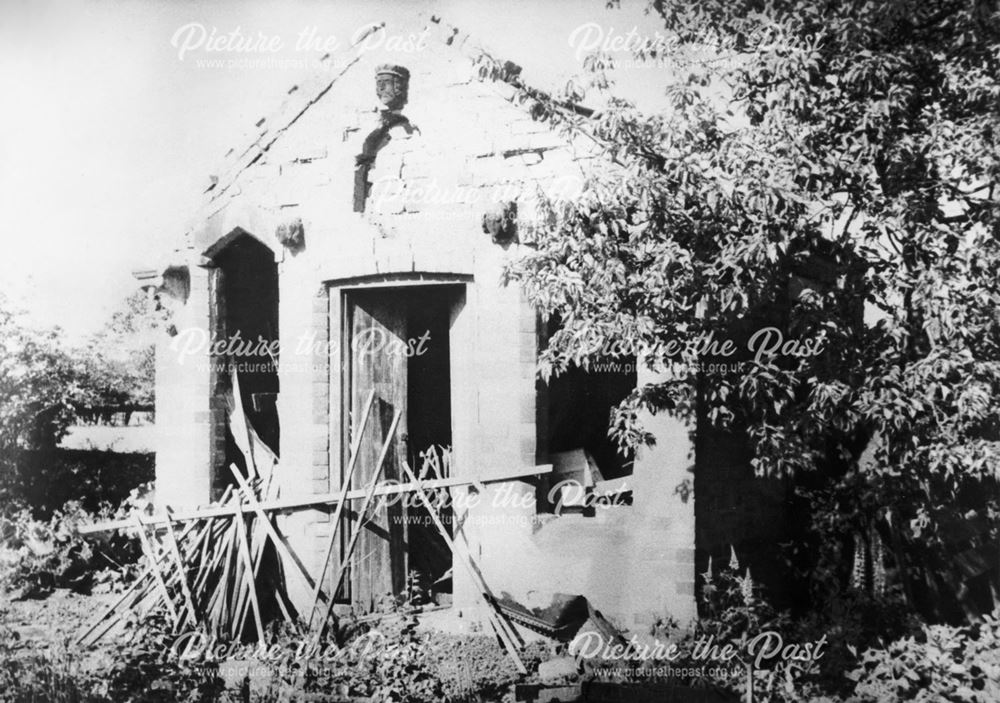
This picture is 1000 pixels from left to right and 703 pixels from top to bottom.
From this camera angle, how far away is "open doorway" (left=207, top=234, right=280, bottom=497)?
27.0ft

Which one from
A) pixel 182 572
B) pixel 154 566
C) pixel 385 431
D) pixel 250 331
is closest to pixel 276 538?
pixel 182 572

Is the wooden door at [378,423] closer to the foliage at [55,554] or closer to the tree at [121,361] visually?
the tree at [121,361]

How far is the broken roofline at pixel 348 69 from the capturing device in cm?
630

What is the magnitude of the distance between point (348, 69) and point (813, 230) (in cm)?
500

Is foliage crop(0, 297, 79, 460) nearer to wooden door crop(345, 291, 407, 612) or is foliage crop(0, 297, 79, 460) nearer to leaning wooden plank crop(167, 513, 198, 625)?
leaning wooden plank crop(167, 513, 198, 625)

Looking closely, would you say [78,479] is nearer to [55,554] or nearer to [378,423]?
[55,554]

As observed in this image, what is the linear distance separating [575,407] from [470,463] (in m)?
1.41

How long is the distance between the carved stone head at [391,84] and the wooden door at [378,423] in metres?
1.98

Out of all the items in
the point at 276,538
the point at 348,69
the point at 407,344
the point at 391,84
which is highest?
the point at 348,69

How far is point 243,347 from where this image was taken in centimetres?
855

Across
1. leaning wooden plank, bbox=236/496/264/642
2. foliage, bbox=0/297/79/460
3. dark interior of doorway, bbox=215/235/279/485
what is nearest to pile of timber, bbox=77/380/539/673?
leaning wooden plank, bbox=236/496/264/642

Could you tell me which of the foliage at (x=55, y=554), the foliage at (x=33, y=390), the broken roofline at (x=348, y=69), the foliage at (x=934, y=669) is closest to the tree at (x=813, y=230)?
the broken roofline at (x=348, y=69)

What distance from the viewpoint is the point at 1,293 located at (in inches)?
268

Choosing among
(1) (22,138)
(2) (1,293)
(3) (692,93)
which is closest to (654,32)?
(3) (692,93)
